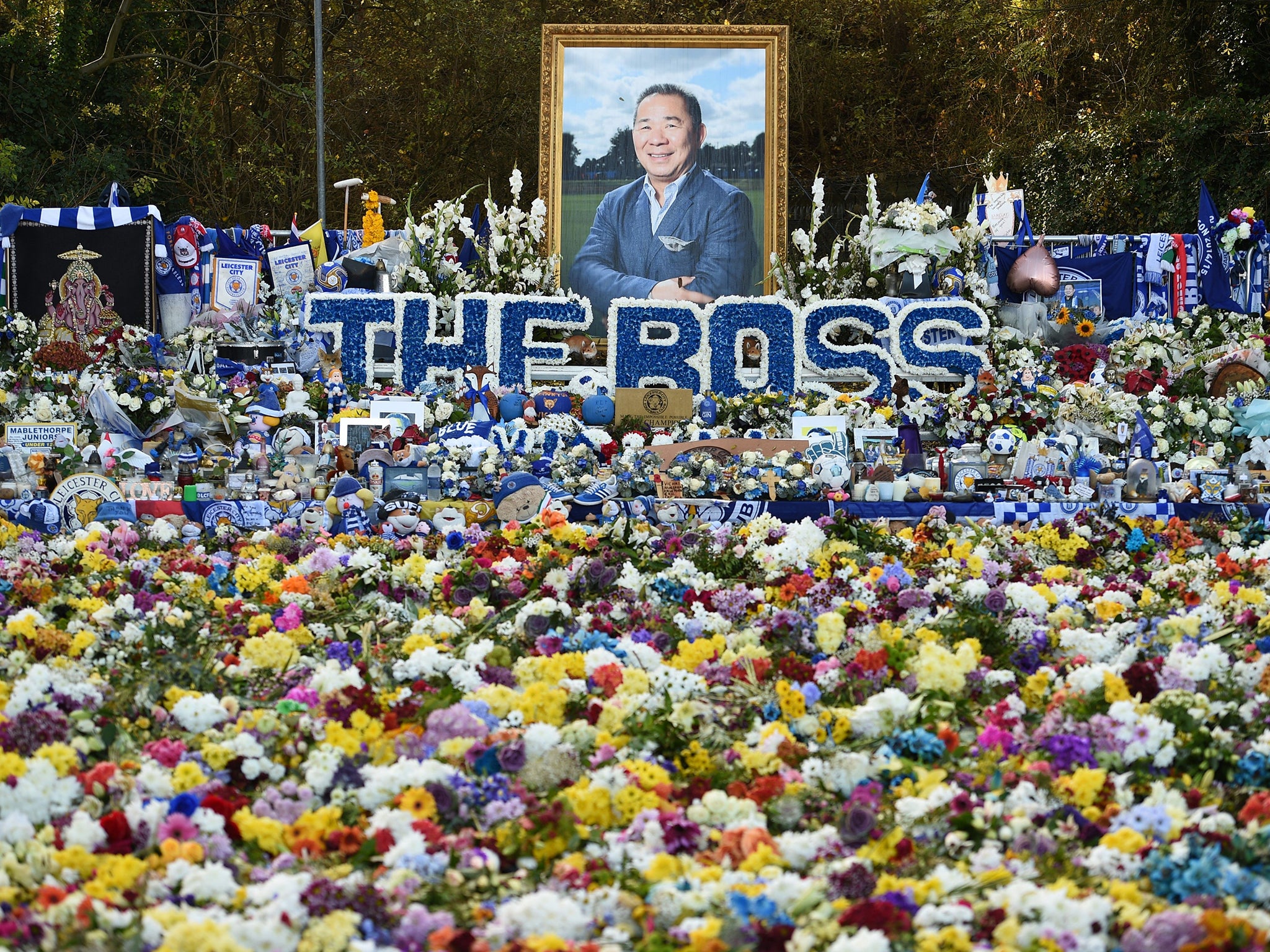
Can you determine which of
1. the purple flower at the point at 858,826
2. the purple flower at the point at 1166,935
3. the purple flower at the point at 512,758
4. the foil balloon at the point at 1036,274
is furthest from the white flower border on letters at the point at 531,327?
the purple flower at the point at 1166,935

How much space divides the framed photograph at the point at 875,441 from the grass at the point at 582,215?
2806 mm

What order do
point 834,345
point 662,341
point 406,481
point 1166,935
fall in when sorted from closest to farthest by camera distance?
point 1166,935, point 406,481, point 662,341, point 834,345

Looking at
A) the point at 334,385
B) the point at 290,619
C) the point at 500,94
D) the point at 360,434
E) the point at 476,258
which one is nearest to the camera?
the point at 290,619

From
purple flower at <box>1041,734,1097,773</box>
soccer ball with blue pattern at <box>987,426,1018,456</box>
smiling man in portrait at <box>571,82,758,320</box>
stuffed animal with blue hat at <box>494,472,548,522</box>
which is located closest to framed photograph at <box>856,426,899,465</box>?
soccer ball with blue pattern at <box>987,426,1018,456</box>

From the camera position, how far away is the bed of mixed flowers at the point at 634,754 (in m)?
3.31

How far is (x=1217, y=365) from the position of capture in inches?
399

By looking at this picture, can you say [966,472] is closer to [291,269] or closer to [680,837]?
[680,837]

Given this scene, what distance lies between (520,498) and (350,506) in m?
1.02

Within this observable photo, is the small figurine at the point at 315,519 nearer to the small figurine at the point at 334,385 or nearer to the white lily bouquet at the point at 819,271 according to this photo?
the small figurine at the point at 334,385

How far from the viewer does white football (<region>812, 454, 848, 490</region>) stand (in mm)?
8727

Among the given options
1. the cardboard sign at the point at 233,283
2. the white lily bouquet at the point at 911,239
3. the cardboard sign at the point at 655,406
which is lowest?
the cardboard sign at the point at 655,406

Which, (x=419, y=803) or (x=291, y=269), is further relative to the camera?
(x=291, y=269)

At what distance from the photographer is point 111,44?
1880 cm

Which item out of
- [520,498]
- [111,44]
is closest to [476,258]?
[520,498]
